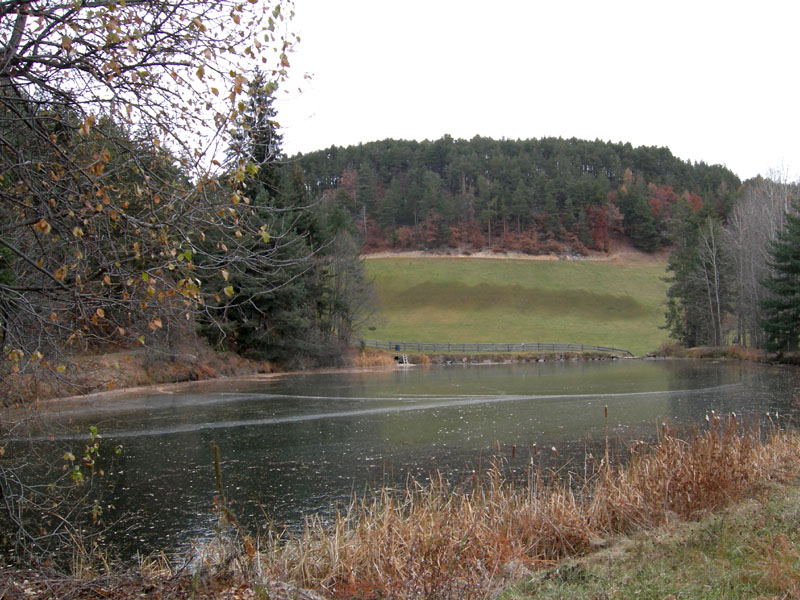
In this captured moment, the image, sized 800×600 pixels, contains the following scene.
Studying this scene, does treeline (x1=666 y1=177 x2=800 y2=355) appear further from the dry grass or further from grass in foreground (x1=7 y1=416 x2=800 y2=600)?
grass in foreground (x1=7 y1=416 x2=800 y2=600)

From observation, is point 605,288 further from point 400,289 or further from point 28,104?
point 28,104

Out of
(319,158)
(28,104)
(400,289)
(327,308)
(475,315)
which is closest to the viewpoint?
(28,104)

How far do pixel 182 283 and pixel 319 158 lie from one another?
11747 cm

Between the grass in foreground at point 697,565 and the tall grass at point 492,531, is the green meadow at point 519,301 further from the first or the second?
the grass in foreground at point 697,565

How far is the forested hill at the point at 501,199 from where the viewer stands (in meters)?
103

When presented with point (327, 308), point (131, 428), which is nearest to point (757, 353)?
point (327, 308)

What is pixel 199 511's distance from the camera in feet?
36.3

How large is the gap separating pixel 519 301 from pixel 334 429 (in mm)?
64343

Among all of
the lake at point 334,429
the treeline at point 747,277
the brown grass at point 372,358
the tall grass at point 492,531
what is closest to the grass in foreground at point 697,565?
the tall grass at point 492,531

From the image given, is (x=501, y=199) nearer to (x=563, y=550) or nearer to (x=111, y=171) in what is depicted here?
(x=563, y=550)

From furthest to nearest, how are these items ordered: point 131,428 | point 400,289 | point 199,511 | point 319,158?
point 319,158, point 400,289, point 131,428, point 199,511

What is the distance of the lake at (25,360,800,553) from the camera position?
11695mm

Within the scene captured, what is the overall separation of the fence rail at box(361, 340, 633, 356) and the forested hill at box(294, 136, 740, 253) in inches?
1426

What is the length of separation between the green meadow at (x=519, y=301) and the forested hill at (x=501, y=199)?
7246 mm
